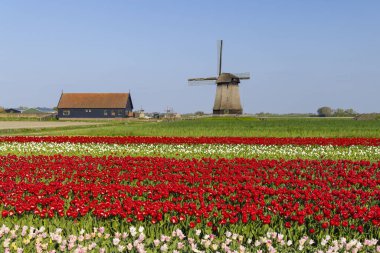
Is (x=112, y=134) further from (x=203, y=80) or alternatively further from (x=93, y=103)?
(x=93, y=103)

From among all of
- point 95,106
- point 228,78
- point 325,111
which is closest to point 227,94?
point 228,78

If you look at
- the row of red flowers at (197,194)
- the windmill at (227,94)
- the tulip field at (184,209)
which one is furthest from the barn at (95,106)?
the row of red flowers at (197,194)

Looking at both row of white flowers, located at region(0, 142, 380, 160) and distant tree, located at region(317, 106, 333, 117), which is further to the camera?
distant tree, located at region(317, 106, 333, 117)

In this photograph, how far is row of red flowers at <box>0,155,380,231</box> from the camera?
7.42 metres

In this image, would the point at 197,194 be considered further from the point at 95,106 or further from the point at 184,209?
the point at 95,106

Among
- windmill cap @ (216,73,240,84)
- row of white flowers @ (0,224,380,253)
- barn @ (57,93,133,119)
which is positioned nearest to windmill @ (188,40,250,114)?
windmill cap @ (216,73,240,84)

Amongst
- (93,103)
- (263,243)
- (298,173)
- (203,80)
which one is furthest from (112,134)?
(93,103)

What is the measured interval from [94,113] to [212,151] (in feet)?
264

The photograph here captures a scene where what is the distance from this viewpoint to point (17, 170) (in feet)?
40.4

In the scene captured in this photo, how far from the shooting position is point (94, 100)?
9619 cm

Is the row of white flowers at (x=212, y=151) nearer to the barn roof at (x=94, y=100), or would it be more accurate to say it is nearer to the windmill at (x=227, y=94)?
the windmill at (x=227, y=94)

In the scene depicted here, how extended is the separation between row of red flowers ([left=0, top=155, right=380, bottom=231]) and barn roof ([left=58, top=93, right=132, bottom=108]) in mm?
81954

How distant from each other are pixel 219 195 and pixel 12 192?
15.0 feet

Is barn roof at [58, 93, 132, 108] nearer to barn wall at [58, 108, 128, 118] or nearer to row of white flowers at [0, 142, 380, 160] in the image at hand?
barn wall at [58, 108, 128, 118]
